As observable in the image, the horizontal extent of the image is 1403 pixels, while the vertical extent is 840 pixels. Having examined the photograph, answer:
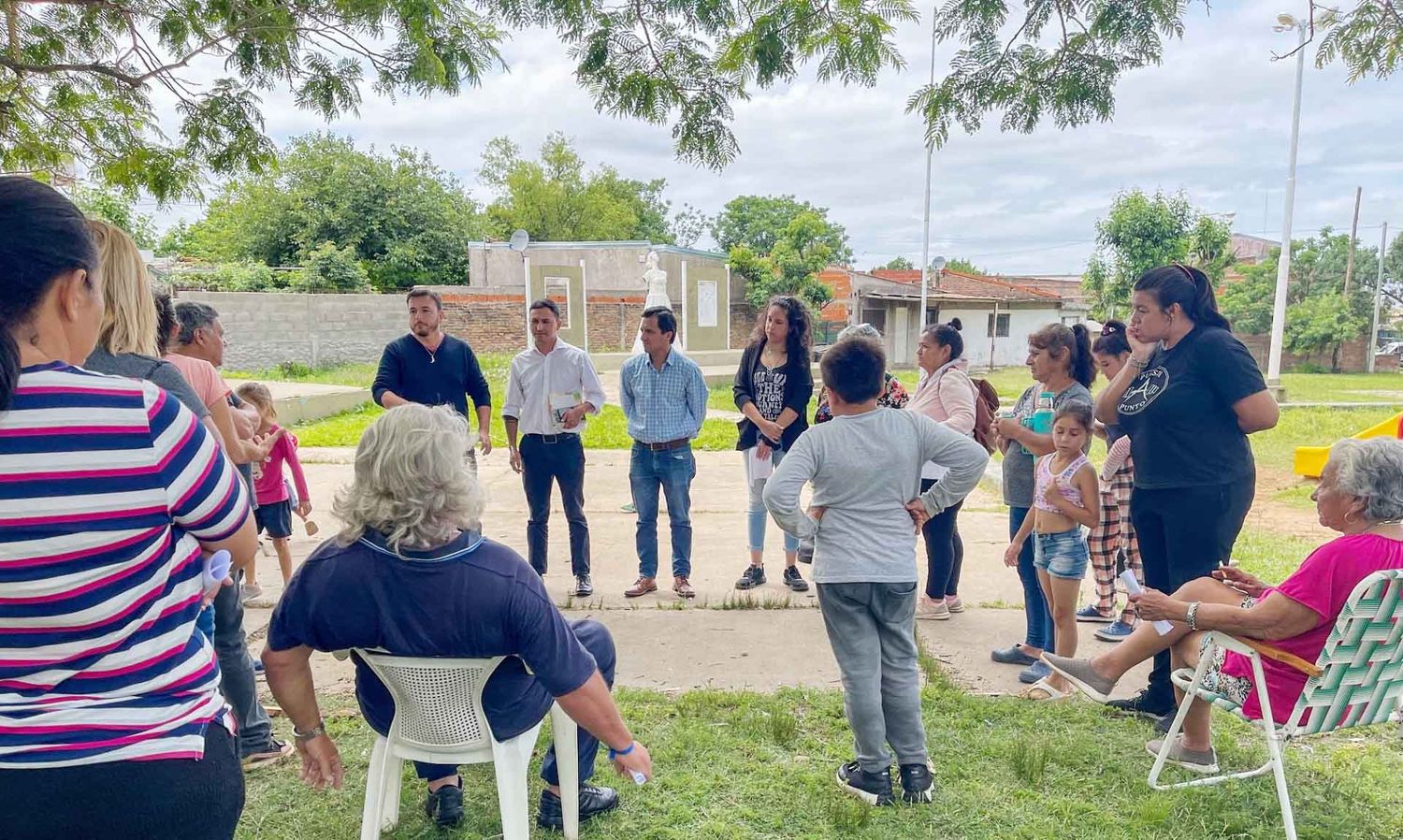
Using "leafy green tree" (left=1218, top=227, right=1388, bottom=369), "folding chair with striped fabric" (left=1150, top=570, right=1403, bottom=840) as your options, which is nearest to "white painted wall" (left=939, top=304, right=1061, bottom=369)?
"leafy green tree" (left=1218, top=227, right=1388, bottom=369)

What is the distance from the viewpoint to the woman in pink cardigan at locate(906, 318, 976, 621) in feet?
15.7

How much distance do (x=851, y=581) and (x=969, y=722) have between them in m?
1.20

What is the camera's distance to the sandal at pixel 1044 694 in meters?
3.98

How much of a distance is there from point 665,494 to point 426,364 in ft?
5.66

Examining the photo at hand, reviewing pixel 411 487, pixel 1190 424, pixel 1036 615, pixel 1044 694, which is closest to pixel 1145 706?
pixel 1044 694

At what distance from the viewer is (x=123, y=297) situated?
8.05 ft

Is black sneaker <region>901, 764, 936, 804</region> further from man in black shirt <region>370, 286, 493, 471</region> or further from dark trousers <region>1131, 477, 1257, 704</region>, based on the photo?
man in black shirt <region>370, 286, 493, 471</region>

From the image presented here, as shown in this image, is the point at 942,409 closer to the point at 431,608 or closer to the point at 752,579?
the point at 752,579

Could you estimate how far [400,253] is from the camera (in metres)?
31.8

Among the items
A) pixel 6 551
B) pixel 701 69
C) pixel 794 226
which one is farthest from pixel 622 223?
pixel 6 551

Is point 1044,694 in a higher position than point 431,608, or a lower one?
lower

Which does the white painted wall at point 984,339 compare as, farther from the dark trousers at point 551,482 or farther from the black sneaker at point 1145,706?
the black sneaker at point 1145,706

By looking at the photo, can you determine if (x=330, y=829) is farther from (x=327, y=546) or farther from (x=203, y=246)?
(x=203, y=246)

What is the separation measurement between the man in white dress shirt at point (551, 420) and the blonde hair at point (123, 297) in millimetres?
2919
